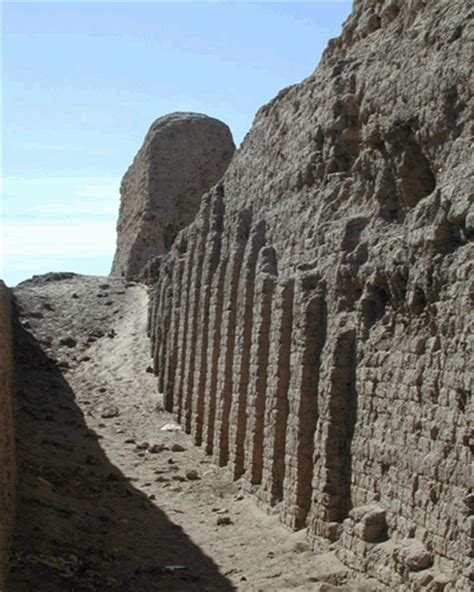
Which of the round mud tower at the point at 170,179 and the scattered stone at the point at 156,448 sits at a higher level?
the round mud tower at the point at 170,179

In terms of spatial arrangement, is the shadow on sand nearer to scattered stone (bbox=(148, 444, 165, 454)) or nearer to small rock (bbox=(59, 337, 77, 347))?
scattered stone (bbox=(148, 444, 165, 454))

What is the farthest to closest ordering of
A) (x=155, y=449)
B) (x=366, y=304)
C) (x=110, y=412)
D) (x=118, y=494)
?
(x=110, y=412), (x=155, y=449), (x=118, y=494), (x=366, y=304)

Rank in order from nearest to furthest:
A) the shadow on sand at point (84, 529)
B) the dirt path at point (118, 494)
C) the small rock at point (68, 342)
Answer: the shadow on sand at point (84, 529) → the dirt path at point (118, 494) → the small rock at point (68, 342)

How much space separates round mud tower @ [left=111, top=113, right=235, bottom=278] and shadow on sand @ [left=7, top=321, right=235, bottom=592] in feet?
41.7

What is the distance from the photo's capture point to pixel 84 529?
1065 centimetres

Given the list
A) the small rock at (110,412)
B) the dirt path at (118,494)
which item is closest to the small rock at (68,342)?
the dirt path at (118,494)

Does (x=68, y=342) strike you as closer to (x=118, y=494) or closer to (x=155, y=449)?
(x=155, y=449)

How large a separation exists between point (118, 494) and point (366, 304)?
515cm

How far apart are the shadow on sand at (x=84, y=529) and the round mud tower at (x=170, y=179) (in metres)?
12.7

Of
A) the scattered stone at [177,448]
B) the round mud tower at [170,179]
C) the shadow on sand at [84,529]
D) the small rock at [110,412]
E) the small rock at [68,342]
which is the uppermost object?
the round mud tower at [170,179]

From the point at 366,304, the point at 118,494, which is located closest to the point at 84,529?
the point at 118,494

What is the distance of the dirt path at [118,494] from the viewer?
9477mm

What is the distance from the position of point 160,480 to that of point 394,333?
6220 millimetres

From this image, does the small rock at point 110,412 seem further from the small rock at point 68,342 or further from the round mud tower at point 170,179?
the round mud tower at point 170,179
